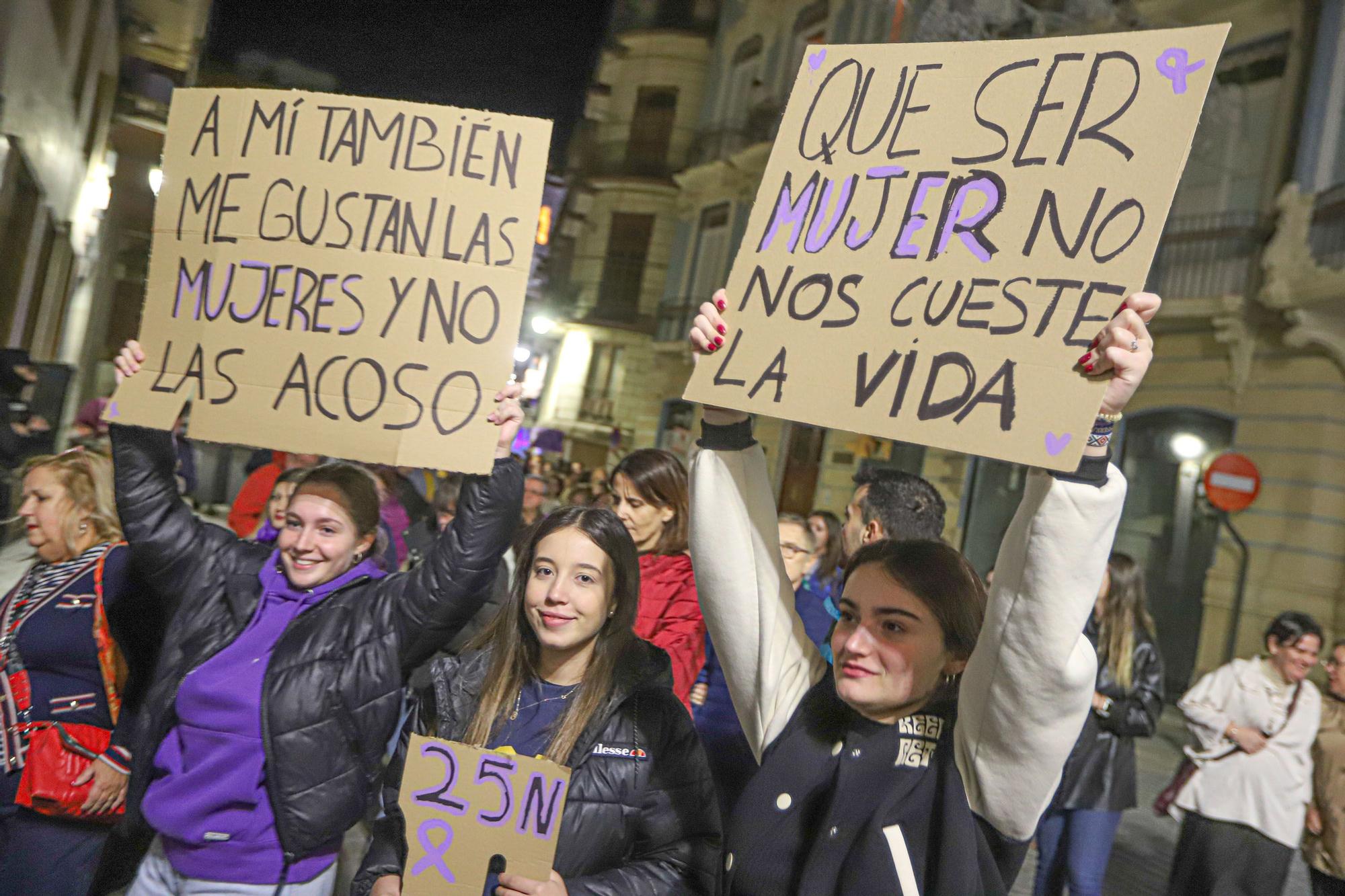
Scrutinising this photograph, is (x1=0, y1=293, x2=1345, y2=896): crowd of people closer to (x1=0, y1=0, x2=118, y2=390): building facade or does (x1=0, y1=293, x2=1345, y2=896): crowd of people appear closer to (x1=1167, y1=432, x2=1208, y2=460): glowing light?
(x1=0, y1=0, x2=118, y2=390): building facade

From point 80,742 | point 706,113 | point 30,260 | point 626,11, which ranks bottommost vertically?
point 80,742

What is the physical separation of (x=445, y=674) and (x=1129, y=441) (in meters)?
13.2

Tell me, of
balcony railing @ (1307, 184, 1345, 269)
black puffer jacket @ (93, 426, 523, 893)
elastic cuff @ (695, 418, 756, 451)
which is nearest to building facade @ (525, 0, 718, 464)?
balcony railing @ (1307, 184, 1345, 269)

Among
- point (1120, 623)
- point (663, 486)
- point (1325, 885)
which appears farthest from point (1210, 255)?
point (663, 486)

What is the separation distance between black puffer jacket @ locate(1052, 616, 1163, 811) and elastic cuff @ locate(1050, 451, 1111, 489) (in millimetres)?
3317

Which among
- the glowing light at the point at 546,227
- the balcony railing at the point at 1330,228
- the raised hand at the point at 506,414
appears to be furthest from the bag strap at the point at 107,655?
the glowing light at the point at 546,227

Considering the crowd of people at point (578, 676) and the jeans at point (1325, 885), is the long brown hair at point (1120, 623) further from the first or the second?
the crowd of people at point (578, 676)

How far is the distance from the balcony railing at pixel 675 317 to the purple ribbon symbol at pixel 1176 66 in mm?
21955

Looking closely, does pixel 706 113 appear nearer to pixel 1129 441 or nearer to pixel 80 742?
pixel 1129 441

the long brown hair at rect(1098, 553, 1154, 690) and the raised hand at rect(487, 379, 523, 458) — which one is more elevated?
the raised hand at rect(487, 379, 523, 458)

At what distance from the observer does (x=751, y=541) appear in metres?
1.91

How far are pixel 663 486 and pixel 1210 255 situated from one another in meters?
11.7

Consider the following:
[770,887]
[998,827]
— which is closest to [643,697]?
[770,887]

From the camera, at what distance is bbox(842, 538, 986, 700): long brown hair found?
178 cm
